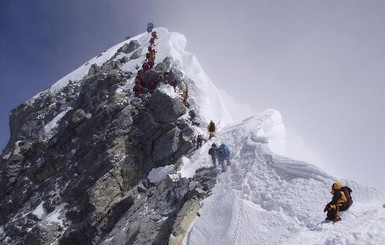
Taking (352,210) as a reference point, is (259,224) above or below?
below

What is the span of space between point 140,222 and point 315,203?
804 centimetres

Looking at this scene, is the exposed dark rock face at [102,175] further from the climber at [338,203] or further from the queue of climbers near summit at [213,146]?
the climber at [338,203]

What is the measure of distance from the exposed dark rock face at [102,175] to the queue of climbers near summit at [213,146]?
0.90 m

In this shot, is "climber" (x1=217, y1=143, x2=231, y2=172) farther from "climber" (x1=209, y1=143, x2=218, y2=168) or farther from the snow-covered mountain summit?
the snow-covered mountain summit

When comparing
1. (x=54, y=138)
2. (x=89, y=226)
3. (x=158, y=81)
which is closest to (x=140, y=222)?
(x=89, y=226)

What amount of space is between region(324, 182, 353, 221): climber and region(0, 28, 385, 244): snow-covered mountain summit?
0.94ft

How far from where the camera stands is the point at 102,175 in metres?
22.5

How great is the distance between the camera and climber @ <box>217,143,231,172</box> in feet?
56.4

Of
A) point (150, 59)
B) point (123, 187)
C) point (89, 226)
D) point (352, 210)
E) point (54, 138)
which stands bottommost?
point (89, 226)

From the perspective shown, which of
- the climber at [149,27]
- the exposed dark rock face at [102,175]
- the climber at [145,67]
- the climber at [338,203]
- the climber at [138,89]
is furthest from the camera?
the climber at [149,27]

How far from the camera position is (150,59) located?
31219mm

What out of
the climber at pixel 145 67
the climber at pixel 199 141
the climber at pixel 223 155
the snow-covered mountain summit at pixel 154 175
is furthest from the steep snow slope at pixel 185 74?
the climber at pixel 223 155

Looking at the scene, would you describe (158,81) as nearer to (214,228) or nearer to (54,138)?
(54,138)

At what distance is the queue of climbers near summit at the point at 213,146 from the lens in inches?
437
